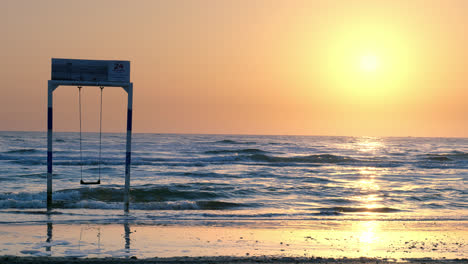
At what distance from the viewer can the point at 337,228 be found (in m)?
13.1

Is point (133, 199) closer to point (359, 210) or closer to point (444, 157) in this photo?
point (359, 210)

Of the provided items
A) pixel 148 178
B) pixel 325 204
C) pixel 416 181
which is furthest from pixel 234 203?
pixel 416 181

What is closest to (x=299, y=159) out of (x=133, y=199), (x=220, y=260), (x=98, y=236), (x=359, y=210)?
(x=133, y=199)

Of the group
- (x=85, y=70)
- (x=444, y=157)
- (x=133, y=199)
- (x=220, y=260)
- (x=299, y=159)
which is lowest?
(x=299, y=159)

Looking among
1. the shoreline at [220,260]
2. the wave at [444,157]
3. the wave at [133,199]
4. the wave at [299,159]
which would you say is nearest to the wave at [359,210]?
the wave at [133,199]

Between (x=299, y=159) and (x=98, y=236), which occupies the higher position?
(x=98, y=236)

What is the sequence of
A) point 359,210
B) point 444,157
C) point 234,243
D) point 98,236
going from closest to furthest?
point 234,243 → point 98,236 → point 359,210 → point 444,157

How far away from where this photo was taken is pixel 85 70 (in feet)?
46.3

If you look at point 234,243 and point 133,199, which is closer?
point 234,243

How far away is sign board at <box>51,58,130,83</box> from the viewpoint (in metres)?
14.1

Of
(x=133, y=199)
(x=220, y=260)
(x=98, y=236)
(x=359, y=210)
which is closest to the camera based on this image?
(x=220, y=260)

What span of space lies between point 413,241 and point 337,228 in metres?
2.27

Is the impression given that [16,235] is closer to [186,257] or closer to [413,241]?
[186,257]

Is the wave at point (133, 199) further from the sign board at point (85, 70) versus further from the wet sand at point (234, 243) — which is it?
the sign board at point (85, 70)
